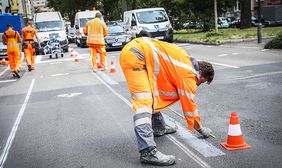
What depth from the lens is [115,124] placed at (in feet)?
22.7

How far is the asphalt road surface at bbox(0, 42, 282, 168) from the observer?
5148 millimetres

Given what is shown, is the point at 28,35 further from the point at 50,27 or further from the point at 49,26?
the point at 49,26

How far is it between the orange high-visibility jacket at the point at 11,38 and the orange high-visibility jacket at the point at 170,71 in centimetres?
1151

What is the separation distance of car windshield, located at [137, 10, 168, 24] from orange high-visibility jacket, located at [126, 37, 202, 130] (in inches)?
830

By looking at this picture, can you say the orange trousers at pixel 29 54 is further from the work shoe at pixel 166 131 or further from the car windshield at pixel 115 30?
the work shoe at pixel 166 131

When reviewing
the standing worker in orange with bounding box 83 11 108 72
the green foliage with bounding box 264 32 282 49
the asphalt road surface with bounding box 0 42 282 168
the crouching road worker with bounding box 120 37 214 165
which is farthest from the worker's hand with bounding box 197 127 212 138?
the green foliage with bounding box 264 32 282 49

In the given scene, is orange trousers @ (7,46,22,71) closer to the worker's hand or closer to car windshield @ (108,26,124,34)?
car windshield @ (108,26,124,34)

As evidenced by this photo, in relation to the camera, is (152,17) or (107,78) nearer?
(107,78)

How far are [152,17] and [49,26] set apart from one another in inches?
291

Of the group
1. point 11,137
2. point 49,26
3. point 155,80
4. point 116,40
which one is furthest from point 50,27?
point 155,80

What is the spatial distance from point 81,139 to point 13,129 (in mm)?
1637

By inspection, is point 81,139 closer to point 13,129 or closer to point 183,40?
point 13,129

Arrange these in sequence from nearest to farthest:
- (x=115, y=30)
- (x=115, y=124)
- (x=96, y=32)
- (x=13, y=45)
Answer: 1. (x=115, y=124)
2. (x=96, y=32)
3. (x=13, y=45)
4. (x=115, y=30)

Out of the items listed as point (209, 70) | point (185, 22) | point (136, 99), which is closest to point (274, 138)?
point (209, 70)
